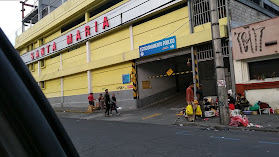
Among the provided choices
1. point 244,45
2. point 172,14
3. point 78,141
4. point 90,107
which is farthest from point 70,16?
point 78,141

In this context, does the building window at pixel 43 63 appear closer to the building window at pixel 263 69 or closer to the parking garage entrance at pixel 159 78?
the parking garage entrance at pixel 159 78

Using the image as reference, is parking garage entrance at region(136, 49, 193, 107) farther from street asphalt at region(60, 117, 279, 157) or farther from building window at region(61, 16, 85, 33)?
street asphalt at region(60, 117, 279, 157)

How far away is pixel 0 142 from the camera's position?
84cm

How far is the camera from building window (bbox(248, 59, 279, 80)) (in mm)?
11645

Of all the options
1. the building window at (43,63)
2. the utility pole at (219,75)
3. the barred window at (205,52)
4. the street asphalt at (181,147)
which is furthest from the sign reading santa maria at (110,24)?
the street asphalt at (181,147)

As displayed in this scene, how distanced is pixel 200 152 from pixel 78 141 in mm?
3695

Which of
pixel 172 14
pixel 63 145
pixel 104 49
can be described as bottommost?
pixel 63 145

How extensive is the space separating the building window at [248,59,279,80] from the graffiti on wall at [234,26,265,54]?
0.90 meters

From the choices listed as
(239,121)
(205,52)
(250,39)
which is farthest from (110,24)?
(239,121)

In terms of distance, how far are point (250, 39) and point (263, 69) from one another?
1.76 metres

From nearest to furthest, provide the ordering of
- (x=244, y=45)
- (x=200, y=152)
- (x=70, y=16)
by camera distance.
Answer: (x=200, y=152) < (x=244, y=45) < (x=70, y=16)

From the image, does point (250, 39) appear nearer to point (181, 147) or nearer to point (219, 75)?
point (219, 75)

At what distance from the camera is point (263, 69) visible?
12.0 meters

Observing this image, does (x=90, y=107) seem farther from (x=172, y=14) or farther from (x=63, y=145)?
(x=63, y=145)
